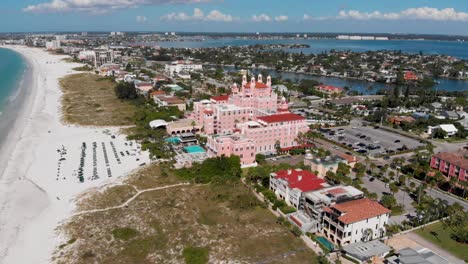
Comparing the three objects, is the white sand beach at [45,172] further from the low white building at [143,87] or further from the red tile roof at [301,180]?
the low white building at [143,87]

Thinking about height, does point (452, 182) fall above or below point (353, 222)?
below

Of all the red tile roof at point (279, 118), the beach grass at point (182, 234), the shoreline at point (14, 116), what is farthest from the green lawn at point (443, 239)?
the shoreline at point (14, 116)

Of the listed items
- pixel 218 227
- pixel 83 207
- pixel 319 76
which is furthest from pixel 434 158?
pixel 319 76

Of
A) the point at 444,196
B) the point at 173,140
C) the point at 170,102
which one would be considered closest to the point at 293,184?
the point at 444,196

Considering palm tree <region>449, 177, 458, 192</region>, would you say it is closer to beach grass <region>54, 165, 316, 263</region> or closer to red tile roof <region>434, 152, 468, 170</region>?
red tile roof <region>434, 152, 468, 170</region>

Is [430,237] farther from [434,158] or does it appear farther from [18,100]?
[18,100]

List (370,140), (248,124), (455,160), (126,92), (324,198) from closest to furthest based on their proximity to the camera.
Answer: (324,198)
(455,160)
(248,124)
(370,140)
(126,92)

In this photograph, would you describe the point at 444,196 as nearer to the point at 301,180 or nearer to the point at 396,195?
the point at 396,195
